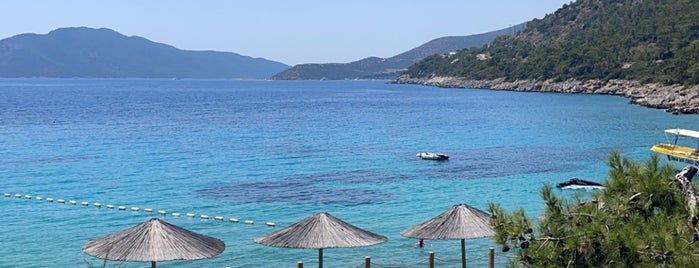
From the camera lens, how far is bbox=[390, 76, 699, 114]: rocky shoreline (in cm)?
8062

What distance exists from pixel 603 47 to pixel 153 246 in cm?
13144

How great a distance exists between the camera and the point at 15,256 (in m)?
22.4

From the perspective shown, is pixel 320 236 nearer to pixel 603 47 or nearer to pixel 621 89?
pixel 621 89

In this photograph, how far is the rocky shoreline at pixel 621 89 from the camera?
80.6 meters

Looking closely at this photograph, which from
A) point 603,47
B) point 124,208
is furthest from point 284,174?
point 603,47

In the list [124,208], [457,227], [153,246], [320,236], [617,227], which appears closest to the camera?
[617,227]

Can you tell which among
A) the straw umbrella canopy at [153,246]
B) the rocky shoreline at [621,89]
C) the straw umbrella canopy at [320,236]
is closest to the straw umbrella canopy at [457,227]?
the straw umbrella canopy at [320,236]

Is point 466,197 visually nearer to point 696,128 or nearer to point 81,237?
point 81,237

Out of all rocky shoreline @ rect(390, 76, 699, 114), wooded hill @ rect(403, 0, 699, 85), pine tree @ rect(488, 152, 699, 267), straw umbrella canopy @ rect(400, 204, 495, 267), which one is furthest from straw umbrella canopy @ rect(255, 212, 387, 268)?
wooded hill @ rect(403, 0, 699, 85)

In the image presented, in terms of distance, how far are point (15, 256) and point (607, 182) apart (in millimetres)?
18294

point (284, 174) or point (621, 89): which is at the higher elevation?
point (284, 174)

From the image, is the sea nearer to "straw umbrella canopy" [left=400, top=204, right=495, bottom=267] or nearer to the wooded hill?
"straw umbrella canopy" [left=400, top=204, right=495, bottom=267]

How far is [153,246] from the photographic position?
1515cm

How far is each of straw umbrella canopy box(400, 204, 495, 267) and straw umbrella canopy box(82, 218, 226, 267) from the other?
459 centimetres
